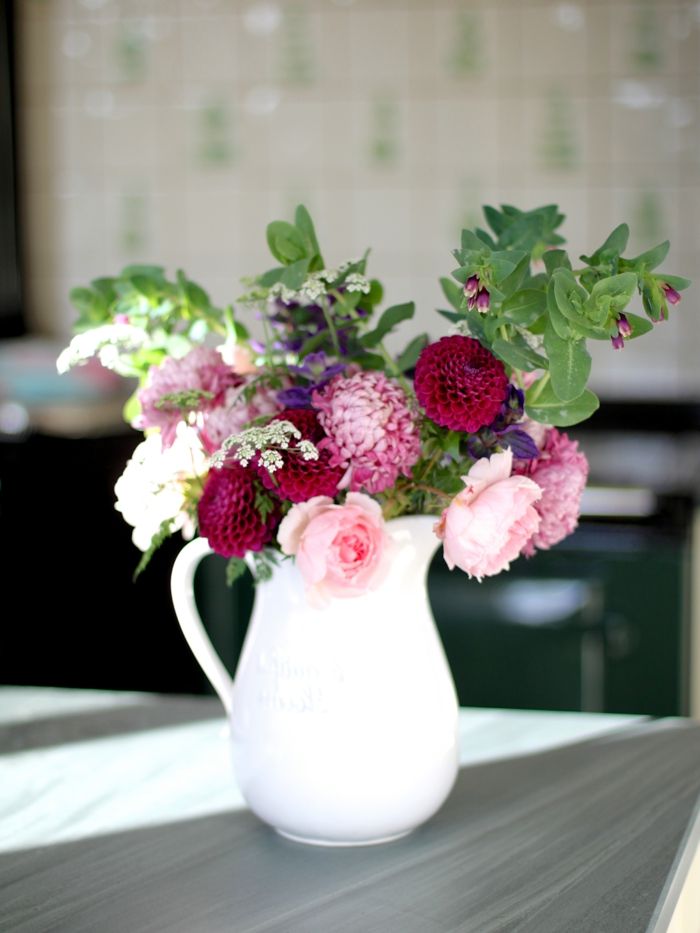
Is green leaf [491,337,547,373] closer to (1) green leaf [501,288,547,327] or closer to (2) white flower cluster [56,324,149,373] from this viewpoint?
(1) green leaf [501,288,547,327]

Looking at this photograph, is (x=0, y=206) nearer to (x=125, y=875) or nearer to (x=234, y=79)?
(x=234, y=79)

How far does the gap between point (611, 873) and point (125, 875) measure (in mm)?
330

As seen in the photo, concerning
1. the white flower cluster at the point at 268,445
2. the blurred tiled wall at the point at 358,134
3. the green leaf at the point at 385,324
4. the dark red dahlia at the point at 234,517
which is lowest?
the dark red dahlia at the point at 234,517

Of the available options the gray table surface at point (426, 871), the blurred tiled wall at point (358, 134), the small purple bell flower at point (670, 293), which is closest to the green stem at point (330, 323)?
the small purple bell flower at point (670, 293)

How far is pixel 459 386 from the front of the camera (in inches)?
25.9

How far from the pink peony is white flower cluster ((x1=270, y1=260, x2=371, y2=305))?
0.15 m

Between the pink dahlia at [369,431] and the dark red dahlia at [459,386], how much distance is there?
0.09 ft

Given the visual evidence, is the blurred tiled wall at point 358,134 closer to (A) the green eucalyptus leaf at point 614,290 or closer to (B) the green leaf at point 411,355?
(B) the green leaf at point 411,355

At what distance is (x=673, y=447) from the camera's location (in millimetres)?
2381

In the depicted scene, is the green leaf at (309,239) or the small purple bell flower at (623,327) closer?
the small purple bell flower at (623,327)

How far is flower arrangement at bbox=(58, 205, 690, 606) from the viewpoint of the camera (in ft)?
2.15

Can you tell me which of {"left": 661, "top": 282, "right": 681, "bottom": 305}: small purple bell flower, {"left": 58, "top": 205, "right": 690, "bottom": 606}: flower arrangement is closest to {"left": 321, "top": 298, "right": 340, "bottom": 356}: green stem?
{"left": 58, "top": 205, "right": 690, "bottom": 606}: flower arrangement

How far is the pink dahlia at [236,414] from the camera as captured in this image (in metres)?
0.74

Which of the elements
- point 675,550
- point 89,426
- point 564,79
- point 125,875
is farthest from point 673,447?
point 125,875
